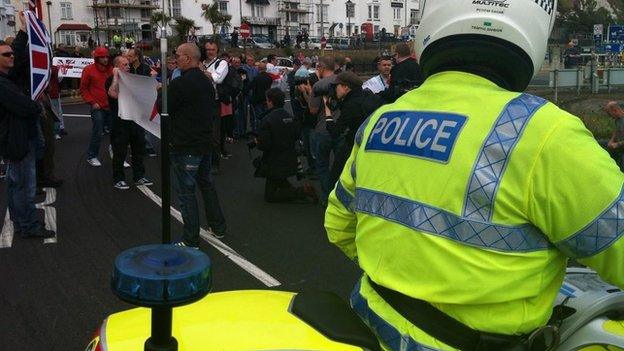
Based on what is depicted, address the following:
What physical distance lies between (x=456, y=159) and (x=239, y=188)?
7502 mm

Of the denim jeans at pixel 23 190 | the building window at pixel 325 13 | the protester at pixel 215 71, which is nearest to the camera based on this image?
the denim jeans at pixel 23 190

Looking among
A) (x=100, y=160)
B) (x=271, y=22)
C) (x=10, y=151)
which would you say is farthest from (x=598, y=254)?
(x=271, y=22)

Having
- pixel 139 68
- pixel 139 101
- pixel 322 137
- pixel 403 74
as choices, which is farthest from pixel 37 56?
pixel 139 68

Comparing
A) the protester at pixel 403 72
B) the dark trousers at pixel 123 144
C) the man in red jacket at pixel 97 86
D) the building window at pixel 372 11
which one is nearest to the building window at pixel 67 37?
the building window at pixel 372 11

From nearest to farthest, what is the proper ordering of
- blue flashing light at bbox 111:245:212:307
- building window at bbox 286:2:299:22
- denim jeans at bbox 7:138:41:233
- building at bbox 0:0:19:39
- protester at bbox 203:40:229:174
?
blue flashing light at bbox 111:245:212:307 → denim jeans at bbox 7:138:41:233 → protester at bbox 203:40:229:174 → building at bbox 0:0:19:39 → building window at bbox 286:2:299:22

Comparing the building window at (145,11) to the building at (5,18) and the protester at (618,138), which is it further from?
the protester at (618,138)

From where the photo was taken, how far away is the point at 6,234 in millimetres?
6645

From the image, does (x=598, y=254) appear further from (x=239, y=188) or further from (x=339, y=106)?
(x=239, y=188)

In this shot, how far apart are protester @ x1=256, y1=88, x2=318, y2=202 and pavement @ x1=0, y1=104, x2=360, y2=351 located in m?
0.22

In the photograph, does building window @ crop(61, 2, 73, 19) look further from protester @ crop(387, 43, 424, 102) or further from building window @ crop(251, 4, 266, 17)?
protester @ crop(387, 43, 424, 102)

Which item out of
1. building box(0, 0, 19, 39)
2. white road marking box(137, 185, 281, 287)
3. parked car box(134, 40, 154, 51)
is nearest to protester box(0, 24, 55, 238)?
white road marking box(137, 185, 281, 287)

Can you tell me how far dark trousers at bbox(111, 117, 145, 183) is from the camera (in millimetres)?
8781

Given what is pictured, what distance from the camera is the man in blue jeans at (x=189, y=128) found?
5.93 m

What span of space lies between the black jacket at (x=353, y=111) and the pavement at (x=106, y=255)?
105 centimetres
